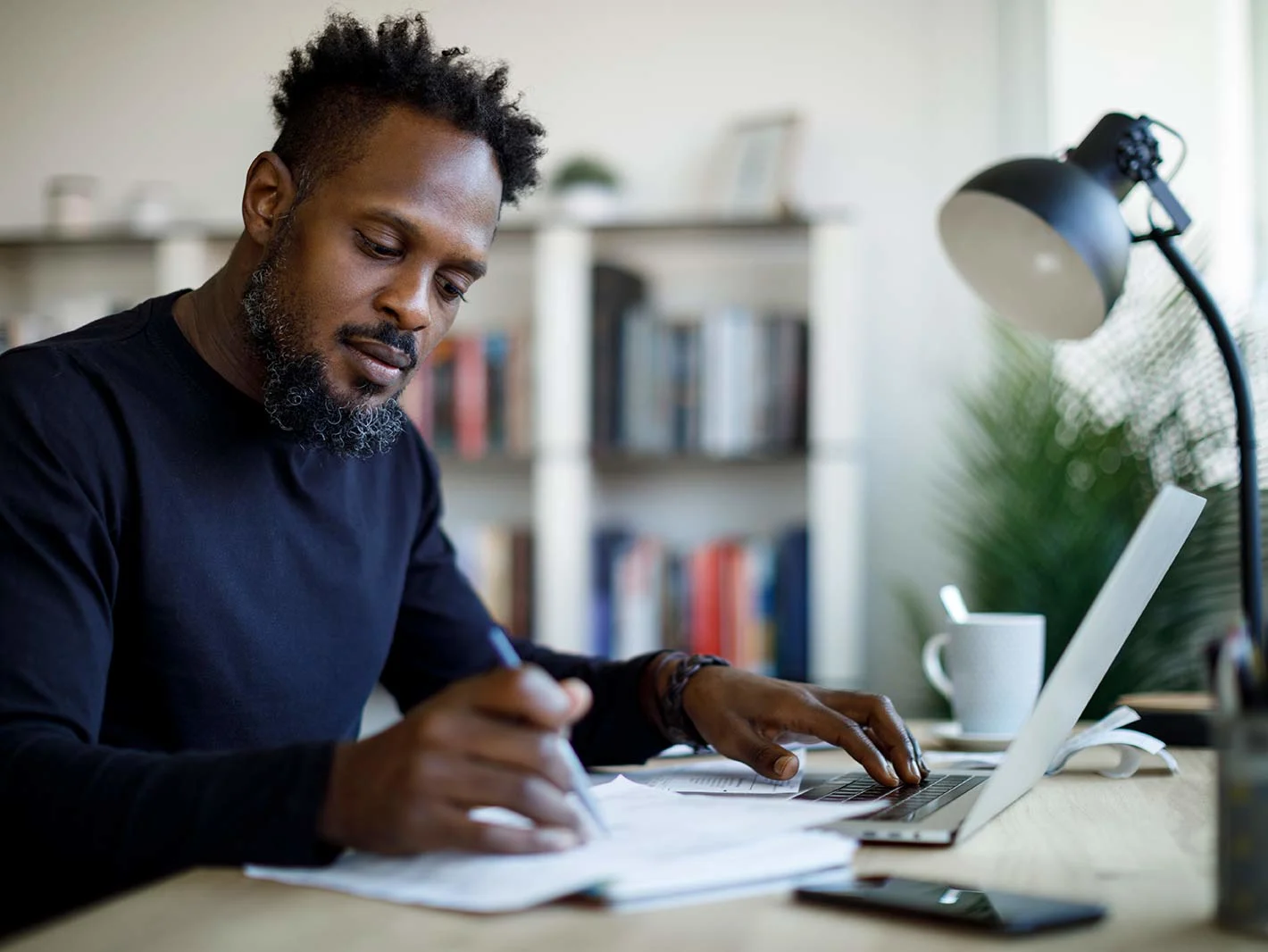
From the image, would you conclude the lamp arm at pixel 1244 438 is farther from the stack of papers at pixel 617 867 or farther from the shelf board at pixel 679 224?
the shelf board at pixel 679 224

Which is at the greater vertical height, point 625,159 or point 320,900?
point 625,159

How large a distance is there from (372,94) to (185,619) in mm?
561

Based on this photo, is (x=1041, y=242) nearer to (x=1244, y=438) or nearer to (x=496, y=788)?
(x=1244, y=438)

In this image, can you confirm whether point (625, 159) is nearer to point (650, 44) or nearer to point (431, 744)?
point (650, 44)

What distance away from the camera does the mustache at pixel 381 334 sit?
1253mm

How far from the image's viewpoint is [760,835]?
2.59 ft

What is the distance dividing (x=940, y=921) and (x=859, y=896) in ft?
0.14

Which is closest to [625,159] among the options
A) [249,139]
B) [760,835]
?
[249,139]

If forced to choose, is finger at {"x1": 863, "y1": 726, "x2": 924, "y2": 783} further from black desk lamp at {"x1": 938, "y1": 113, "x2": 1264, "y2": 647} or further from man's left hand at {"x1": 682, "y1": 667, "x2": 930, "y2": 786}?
black desk lamp at {"x1": 938, "y1": 113, "x2": 1264, "y2": 647}

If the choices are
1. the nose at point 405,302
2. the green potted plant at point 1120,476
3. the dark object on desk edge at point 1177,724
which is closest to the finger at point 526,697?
the nose at point 405,302

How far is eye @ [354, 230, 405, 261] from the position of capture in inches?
49.2

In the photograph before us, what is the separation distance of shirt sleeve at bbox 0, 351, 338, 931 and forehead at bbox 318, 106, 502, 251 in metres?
0.35

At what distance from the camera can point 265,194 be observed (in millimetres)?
1345

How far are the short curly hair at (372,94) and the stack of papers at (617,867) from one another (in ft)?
2.48
